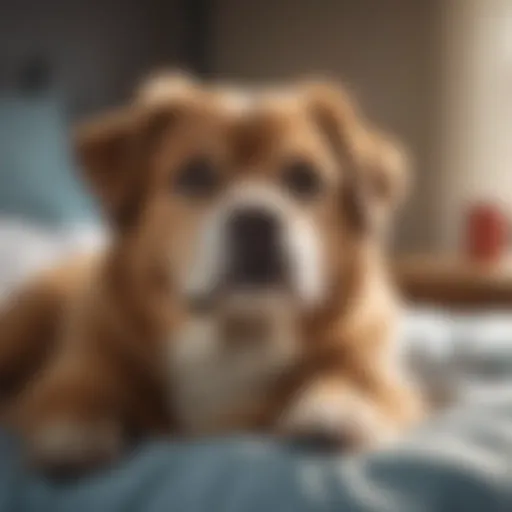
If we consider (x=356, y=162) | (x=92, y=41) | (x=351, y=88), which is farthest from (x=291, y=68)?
(x=356, y=162)

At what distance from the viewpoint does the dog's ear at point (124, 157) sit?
717 mm

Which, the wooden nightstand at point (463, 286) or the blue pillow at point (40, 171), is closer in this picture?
A: the blue pillow at point (40, 171)

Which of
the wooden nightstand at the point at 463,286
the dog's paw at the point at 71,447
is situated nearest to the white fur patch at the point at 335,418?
the dog's paw at the point at 71,447

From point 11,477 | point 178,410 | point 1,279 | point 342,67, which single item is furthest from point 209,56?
point 11,477

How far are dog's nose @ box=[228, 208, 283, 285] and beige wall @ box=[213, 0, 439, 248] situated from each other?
14.8 inches

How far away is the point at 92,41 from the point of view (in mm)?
1080

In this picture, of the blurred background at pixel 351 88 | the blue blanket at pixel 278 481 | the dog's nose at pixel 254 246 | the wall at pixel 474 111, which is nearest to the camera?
the blue blanket at pixel 278 481

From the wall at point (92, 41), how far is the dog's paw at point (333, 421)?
17.2 inches

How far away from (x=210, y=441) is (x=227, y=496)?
82 millimetres

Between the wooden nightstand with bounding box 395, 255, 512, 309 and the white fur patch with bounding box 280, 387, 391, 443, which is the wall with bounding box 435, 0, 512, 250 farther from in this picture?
the white fur patch with bounding box 280, 387, 391, 443

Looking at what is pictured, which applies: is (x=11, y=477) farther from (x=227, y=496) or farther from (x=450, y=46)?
(x=450, y=46)

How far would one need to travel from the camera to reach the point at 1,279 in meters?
0.93

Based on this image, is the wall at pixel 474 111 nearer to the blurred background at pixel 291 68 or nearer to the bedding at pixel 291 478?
the blurred background at pixel 291 68

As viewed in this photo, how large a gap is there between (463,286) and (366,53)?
1.15ft
